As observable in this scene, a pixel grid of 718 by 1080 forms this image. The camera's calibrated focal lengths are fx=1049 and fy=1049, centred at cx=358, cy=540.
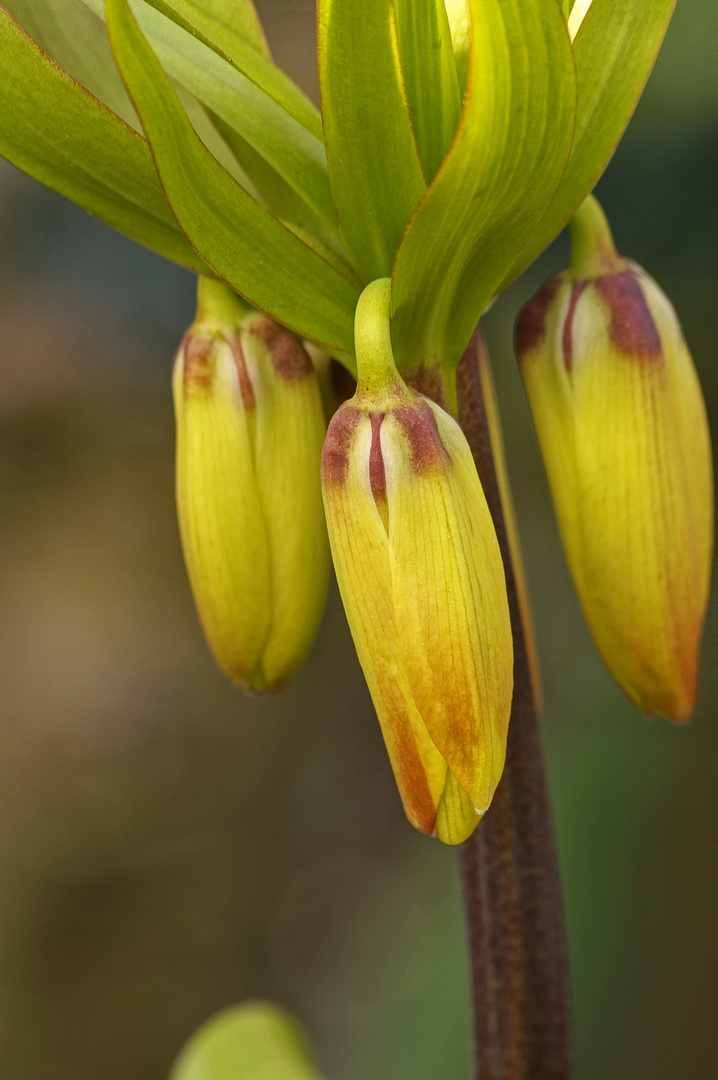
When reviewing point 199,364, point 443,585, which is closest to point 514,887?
point 443,585

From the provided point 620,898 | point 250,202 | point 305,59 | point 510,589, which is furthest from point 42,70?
point 305,59

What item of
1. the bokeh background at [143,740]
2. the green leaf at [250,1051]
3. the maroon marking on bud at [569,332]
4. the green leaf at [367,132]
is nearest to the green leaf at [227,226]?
the green leaf at [367,132]

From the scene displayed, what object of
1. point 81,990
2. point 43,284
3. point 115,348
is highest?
point 43,284

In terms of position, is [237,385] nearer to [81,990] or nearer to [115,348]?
[115,348]

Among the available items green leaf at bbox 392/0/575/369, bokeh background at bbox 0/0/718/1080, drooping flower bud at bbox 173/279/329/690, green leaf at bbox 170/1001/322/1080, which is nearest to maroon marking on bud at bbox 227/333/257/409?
drooping flower bud at bbox 173/279/329/690

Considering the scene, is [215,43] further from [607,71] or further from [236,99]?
[607,71]

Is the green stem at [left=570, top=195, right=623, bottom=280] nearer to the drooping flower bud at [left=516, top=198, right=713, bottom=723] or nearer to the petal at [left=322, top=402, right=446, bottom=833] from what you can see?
the drooping flower bud at [left=516, top=198, right=713, bottom=723]
